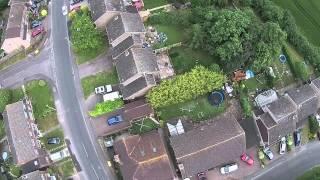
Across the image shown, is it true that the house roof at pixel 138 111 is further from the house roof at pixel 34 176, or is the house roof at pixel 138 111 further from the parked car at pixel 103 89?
the house roof at pixel 34 176

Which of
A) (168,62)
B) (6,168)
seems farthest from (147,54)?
(6,168)

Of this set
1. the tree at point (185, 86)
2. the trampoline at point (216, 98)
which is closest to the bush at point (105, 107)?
the tree at point (185, 86)

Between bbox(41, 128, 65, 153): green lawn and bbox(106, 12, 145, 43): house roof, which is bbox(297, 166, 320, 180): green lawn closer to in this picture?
bbox(106, 12, 145, 43): house roof

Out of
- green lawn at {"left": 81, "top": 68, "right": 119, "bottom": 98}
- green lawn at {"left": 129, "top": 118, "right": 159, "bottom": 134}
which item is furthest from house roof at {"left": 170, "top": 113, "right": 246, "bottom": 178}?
green lawn at {"left": 81, "top": 68, "right": 119, "bottom": 98}

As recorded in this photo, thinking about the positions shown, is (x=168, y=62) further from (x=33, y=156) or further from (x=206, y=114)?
(x=33, y=156)

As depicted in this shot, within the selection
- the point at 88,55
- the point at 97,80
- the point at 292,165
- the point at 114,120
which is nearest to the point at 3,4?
the point at 88,55

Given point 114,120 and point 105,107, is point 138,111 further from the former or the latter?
point 105,107
